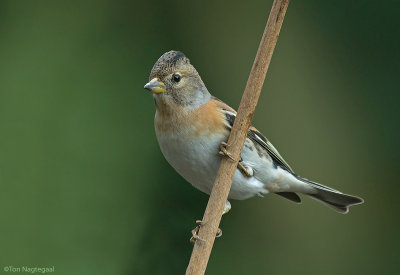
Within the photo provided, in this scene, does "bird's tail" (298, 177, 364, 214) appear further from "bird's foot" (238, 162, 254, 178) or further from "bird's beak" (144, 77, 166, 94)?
"bird's beak" (144, 77, 166, 94)

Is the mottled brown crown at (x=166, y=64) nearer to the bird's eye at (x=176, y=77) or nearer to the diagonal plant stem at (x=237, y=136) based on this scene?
the bird's eye at (x=176, y=77)

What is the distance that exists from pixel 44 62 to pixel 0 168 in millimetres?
581

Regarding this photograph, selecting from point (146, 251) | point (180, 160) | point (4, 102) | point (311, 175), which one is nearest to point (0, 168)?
point (4, 102)

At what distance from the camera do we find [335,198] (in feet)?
8.09

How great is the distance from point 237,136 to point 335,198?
1.01 m

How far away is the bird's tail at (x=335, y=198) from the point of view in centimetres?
241

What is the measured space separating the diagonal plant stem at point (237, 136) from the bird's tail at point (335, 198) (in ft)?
3.05

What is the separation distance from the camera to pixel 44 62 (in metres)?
3.04

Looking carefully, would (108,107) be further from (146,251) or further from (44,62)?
(146,251)

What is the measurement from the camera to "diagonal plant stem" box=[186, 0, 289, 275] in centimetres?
143

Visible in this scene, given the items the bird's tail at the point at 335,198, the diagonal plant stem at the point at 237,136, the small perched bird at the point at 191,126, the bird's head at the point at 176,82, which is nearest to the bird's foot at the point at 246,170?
the small perched bird at the point at 191,126

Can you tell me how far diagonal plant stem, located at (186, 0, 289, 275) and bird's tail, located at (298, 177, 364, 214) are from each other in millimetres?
931

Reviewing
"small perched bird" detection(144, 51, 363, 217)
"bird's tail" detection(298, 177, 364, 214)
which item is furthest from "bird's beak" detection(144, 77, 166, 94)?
"bird's tail" detection(298, 177, 364, 214)

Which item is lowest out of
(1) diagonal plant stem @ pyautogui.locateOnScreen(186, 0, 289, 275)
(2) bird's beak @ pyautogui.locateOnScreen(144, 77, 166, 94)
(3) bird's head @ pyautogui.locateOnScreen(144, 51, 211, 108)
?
(1) diagonal plant stem @ pyautogui.locateOnScreen(186, 0, 289, 275)
